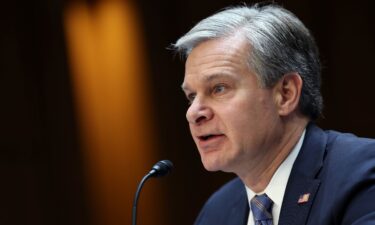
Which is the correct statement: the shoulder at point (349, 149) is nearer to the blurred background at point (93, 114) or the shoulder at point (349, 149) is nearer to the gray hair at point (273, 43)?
the gray hair at point (273, 43)

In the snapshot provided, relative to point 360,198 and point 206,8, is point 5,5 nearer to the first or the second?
point 206,8

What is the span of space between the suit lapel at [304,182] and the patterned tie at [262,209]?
4.6 inches

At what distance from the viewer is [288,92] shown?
7.73ft

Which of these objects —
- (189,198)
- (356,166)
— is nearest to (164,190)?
(189,198)

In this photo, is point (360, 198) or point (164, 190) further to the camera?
point (164, 190)

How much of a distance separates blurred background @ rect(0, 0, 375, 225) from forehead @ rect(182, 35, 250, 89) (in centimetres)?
205

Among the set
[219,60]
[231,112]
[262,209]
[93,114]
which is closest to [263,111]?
[231,112]

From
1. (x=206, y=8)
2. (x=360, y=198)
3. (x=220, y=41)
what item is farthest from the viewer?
(x=206, y=8)

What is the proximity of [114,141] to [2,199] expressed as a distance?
0.83 m

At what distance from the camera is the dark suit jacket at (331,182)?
6.38 ft

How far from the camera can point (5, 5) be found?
4.42 m

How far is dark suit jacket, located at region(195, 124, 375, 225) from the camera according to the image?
194 cm

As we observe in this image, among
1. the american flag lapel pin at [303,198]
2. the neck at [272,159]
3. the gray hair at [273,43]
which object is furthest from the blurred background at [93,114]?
the american flag lapel pin at [303,198]

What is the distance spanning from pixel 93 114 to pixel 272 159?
2.34m
